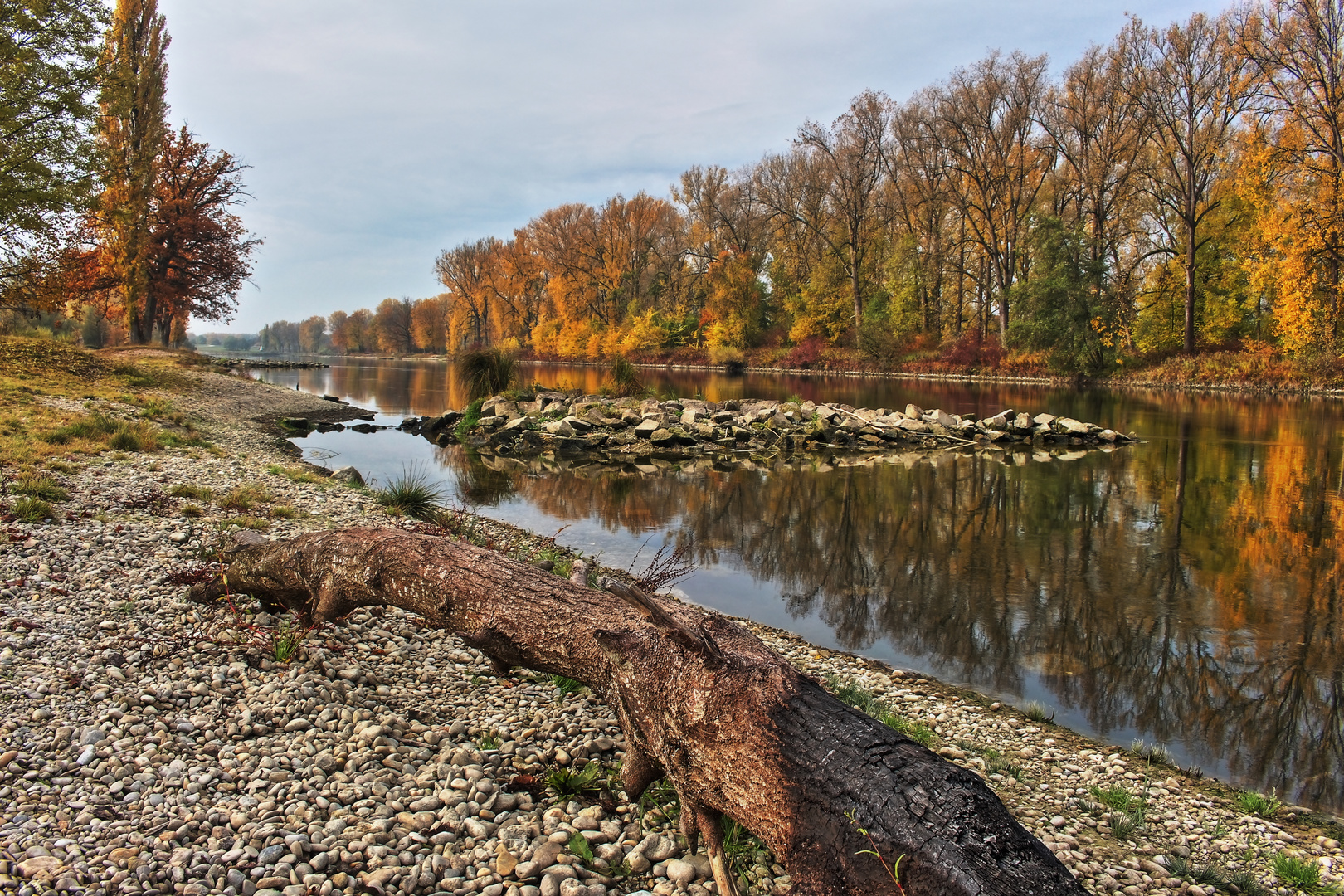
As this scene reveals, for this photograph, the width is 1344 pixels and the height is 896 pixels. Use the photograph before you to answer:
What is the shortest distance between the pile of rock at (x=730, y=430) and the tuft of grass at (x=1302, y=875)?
1502cm

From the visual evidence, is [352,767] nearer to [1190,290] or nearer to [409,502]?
[409,502]

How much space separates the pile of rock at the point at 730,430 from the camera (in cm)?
1855

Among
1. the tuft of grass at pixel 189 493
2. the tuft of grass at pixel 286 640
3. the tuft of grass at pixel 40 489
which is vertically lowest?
the tuft of grass at pixel 286 640

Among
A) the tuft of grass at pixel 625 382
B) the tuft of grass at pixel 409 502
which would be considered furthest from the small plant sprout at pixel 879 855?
the tuft of grass at pixel 625 382

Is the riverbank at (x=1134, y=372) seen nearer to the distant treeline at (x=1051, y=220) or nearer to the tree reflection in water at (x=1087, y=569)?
the distant treeline at (x=1051, y=220)

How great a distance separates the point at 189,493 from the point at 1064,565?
10.2 meters

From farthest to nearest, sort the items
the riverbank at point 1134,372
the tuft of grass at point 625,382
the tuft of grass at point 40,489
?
the riverbank at point 1134,372
the tuft of grass at point 625,382
the tuft of grass at point 40,489

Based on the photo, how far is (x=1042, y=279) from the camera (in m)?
36.3

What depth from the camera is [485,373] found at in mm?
24656

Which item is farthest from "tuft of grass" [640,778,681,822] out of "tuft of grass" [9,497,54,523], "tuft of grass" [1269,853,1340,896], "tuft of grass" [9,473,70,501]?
"tuft of grass" [9,473,70,501]

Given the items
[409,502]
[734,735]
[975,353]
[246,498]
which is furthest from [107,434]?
[975,353]

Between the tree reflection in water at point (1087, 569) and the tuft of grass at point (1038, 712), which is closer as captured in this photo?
the tuft of grass at point (1038, 712)

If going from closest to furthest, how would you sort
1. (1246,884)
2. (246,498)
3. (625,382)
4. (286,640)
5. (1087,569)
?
1. (1246,884)
2. (286,640)
3. (246,498)
4. (1087,569)
5. (625,382)

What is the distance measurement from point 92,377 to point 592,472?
1325 cm
